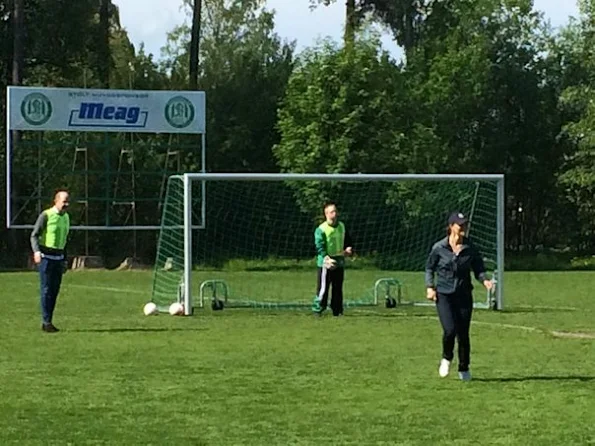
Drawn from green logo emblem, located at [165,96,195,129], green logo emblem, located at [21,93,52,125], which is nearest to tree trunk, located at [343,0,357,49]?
green logo emblem, located at [165,96,195,129]

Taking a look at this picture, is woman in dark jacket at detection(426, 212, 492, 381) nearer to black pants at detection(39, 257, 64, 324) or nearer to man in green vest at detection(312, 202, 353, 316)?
black pants at detection(39, 257, 64, 324)

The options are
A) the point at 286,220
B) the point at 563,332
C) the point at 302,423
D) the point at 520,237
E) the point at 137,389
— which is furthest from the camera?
the point at 520,237

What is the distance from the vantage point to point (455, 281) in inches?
471

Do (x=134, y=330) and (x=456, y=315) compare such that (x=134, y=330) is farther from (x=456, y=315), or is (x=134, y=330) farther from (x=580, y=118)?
(x=580, y=118)

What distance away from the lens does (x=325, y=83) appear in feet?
141

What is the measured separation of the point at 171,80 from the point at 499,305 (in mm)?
29677

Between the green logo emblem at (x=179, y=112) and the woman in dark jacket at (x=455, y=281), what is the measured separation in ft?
64.3

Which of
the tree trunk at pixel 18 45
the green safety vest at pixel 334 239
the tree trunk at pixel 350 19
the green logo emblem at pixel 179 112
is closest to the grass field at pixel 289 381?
the green safety vest at pixel 334 239

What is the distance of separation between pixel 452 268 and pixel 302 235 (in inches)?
922

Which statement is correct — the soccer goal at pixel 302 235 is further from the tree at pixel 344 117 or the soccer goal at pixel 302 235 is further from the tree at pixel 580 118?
the tree at pixel 580 118

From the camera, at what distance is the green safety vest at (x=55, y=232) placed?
54.4 feet

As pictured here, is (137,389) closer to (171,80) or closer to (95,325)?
(95,325)

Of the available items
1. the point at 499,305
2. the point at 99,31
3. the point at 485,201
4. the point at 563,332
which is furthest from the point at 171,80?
the point at 563,332

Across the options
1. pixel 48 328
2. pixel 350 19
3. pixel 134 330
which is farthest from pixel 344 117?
pixel 48 328
